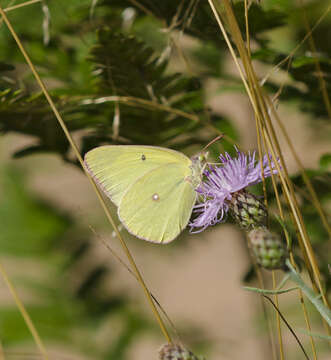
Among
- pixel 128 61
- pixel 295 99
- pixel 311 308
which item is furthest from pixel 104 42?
pixel 311 308

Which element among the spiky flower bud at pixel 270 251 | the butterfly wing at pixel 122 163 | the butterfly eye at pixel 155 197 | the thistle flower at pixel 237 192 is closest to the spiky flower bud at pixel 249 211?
the thistle flower at pixel 237 192

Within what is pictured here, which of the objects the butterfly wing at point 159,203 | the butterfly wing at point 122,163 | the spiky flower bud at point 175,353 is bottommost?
the spiky flower bud at point 175,353

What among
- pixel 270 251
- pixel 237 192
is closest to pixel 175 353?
pixel 270 251

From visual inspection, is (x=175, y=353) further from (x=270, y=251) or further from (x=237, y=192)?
(x=237, y=192)

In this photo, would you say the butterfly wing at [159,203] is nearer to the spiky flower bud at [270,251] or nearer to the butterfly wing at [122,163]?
the butterfly wing at [122,163]

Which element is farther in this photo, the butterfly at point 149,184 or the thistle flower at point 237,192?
the butterfly at point 149,184

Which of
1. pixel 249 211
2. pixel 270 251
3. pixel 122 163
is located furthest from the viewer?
pixel 122 163
